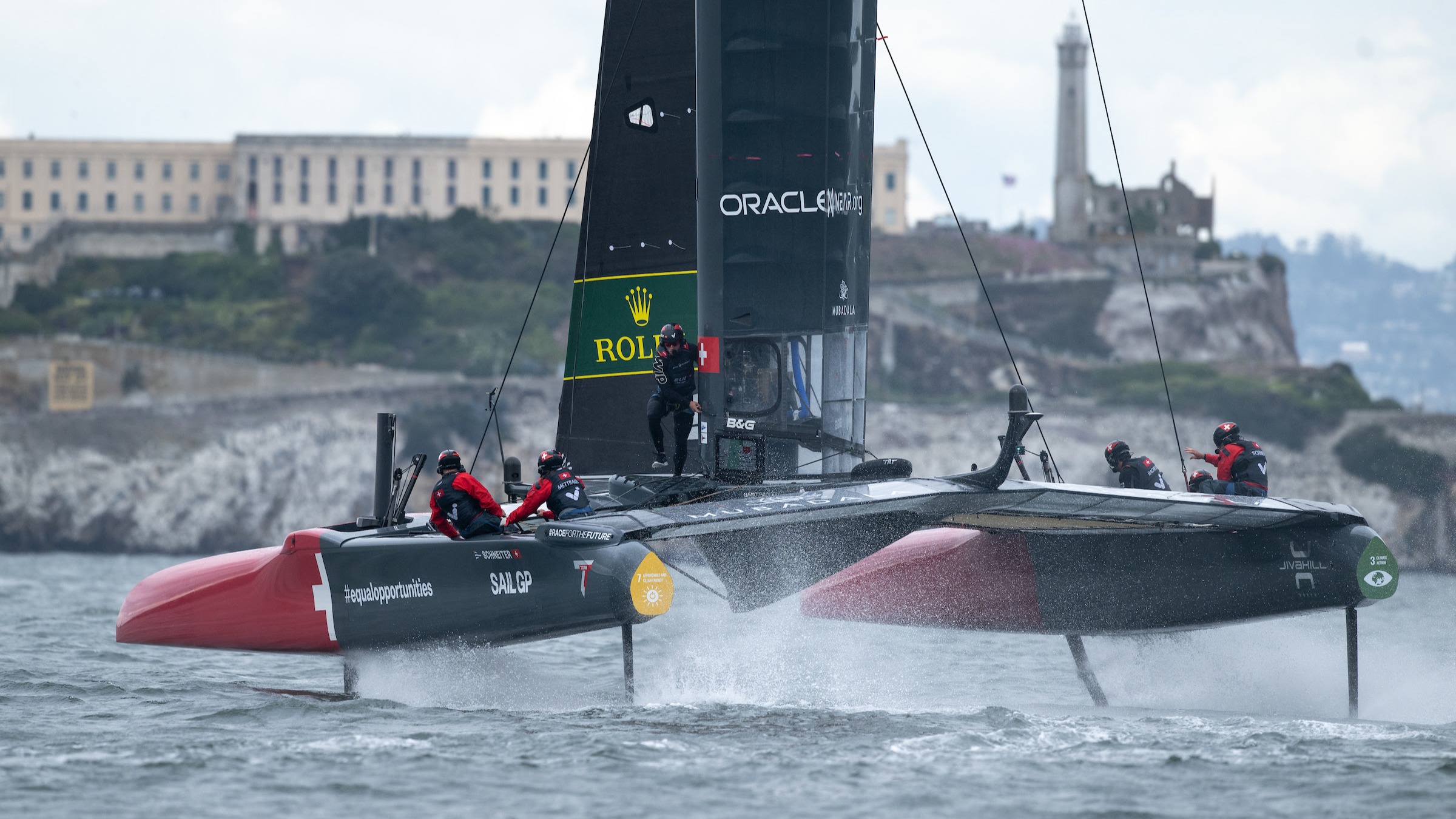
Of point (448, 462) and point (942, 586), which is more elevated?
point (448, 462)

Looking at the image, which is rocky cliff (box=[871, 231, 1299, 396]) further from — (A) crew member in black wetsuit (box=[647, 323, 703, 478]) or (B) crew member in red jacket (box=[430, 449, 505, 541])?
(B) crew member in red jacket (box=[430, 449, 505, 541])

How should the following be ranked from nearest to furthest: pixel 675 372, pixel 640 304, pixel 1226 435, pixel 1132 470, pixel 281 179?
pixel 1226 435 < pixel 675 372 < pixel 1132 470 < pixel 640 304 < pixel 281 179

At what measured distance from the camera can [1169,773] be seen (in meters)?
9.21

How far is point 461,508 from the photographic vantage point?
11.0 meters

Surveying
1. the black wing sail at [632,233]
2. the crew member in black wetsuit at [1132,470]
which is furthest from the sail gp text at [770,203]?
the crew member in black wetsuit at [1132,470]

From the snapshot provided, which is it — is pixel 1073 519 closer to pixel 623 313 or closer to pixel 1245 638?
pixel 1245 638

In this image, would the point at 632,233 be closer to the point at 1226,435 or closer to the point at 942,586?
the point at 942,586

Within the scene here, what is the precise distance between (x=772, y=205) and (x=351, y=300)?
168ft

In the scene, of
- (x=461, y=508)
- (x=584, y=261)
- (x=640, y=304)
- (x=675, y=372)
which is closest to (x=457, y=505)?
(x=461, y=508)

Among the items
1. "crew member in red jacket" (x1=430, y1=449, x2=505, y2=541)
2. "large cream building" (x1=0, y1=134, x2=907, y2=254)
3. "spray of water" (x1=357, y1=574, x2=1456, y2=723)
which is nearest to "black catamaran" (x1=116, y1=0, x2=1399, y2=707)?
"crew member in red jacket" (x1=430, y1=449, x2=505, y2=541)

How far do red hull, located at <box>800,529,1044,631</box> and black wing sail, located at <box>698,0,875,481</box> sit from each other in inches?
54.9

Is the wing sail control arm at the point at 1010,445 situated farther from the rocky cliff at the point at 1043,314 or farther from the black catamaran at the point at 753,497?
the rocky cliff at the point at 1043,314

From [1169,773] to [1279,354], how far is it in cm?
6983

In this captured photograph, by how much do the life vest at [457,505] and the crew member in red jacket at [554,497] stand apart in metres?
0.26
